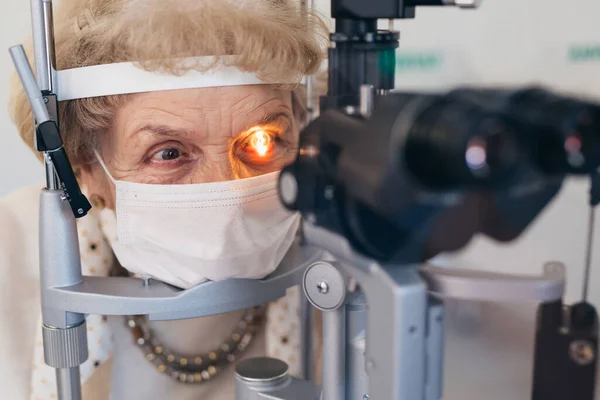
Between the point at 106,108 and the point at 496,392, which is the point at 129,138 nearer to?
the point at 106,108

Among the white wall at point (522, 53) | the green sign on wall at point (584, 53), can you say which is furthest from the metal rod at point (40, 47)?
the green sign on wall at point (584, 53)

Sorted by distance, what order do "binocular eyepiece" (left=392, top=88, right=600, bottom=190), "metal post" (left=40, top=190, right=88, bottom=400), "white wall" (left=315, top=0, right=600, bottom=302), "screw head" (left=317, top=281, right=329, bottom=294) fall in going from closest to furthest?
1. "binocular eyepiece" (left=392, top=88, right=600, bottom=190)
2. "screw head" (left=317, top=281, right=329, bottom=294)
3. "metal post" (left=40, top=190, right=88, bottom=400)
4. "white wall" (left=315, top=0, right=600, bottom=302)

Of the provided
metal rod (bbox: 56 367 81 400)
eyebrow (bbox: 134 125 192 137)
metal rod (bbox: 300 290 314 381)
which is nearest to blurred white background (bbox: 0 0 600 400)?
metal rod (bbox: 300 290 314 381)

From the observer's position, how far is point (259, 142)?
0.93 meters

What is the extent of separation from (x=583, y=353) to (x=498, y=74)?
2.72 ft

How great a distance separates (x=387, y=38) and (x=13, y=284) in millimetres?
722

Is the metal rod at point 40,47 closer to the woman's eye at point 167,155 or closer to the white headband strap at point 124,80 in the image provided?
the white headband strap at point 124,80

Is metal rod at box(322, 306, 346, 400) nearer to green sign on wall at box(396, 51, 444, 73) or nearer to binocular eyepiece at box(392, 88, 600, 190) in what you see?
binocular eyepiece at box(392, 88, 600, 190)

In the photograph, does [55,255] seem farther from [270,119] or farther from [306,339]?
[306,339]

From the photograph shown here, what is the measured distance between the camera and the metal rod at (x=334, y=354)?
0.71m

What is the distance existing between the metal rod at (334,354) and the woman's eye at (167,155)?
0.32 metres

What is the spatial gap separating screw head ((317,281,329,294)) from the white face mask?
7.2 inches

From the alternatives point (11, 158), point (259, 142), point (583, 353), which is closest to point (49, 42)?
point (259, 142)

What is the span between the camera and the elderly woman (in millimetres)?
817
